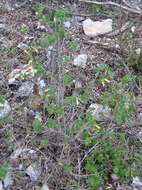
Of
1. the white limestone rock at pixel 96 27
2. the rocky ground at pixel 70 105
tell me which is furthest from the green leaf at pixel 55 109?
the white limestone rock at pixel 96 27

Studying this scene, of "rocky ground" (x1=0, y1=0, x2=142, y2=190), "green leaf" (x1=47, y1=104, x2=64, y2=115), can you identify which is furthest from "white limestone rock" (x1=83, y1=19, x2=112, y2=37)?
"green leaf" (x1=47, y1=104, x2=64, y2=115)

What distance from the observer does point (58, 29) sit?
2.59 metres

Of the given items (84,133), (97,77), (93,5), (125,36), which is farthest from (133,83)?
(93,5)

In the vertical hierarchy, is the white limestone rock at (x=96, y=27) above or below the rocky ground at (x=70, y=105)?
above

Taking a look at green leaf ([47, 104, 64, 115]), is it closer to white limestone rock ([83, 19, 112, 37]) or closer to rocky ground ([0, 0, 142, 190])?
rocky ground ([0, 0, 142, 190])

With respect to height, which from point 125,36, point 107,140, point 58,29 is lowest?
point 107,140

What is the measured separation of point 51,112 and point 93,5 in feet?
4.88

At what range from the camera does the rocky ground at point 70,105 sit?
2633 millimetres

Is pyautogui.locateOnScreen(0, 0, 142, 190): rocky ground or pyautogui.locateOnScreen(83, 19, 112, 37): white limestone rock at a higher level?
pyautogui.locateOnScreen(83, 19, 112, 37): white limestone rock

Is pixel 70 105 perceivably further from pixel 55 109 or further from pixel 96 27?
pixel 96 27

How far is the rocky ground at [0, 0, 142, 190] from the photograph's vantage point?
2.63 m

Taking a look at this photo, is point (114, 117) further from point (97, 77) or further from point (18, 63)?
point (18, 63)

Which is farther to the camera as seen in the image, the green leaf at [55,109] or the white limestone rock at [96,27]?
the white limestone rock at [96,27]

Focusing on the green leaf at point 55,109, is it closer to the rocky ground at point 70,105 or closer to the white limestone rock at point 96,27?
the rocky ground at point 70,105
